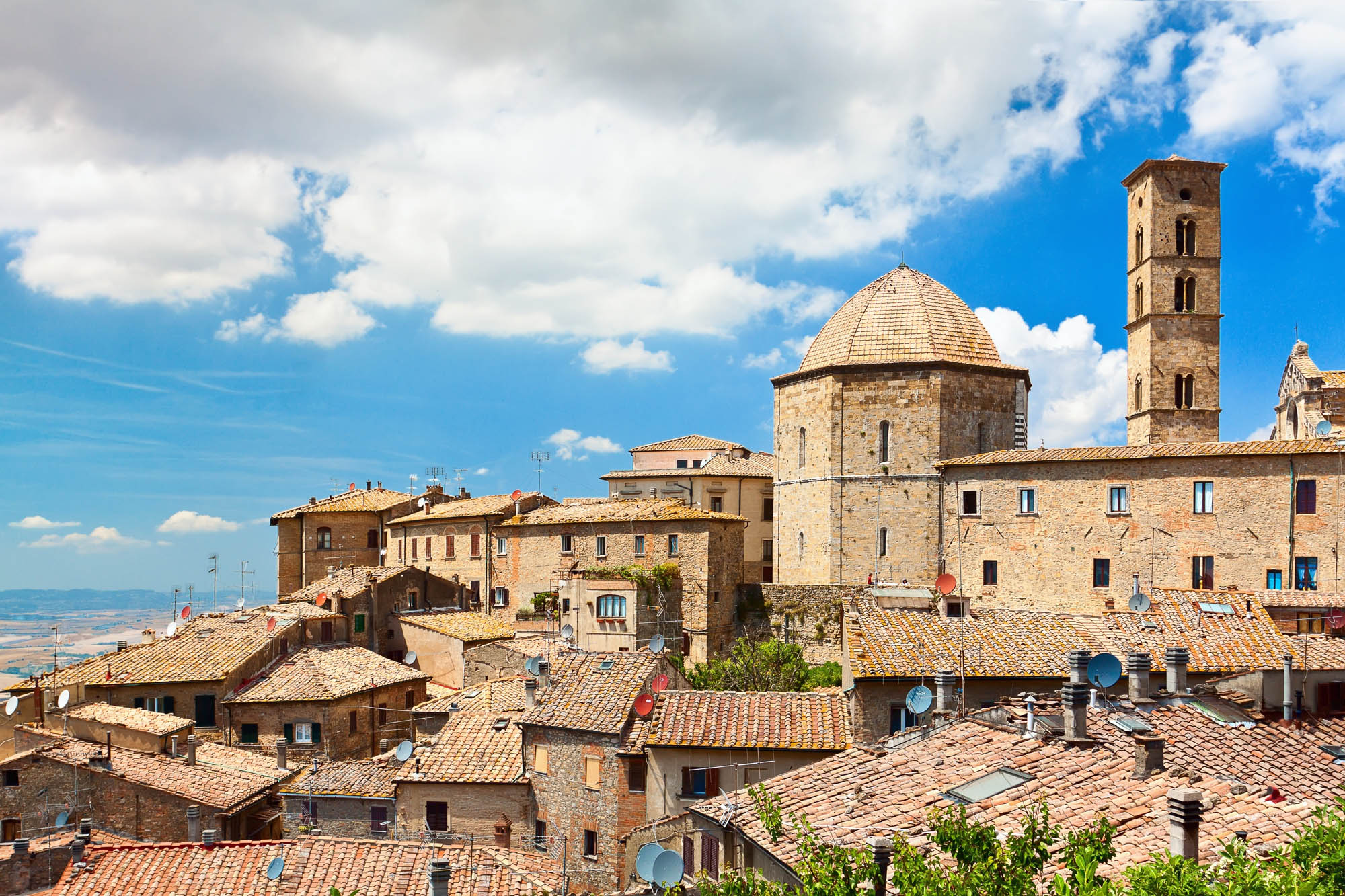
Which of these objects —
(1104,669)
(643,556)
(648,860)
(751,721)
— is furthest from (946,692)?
(643,556)

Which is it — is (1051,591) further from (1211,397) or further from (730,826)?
(730,826)

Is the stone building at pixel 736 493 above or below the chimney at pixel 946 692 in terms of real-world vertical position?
above

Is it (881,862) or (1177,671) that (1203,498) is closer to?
(1177,671)

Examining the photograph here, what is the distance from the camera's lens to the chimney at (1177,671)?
737 inches

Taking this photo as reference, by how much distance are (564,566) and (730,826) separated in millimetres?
28534

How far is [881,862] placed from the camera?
443 inches

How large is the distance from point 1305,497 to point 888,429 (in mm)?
13864

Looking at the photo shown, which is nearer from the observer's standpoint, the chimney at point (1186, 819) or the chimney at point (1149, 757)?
the chimney at point (1186, 819)

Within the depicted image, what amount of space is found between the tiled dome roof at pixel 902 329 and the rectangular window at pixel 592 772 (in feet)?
69.4

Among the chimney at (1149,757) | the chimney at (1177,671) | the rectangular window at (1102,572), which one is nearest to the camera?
the chimney at (1149,757)

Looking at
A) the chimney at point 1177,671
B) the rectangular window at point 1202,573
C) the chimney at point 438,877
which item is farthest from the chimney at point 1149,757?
the rectangular window at point 1202,573

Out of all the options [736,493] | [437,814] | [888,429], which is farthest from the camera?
[736,493]

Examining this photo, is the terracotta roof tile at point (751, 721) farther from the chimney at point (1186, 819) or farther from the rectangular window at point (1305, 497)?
the rectangular window at point (1305, 497)

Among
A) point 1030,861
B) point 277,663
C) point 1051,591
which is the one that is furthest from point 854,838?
point 277,663
